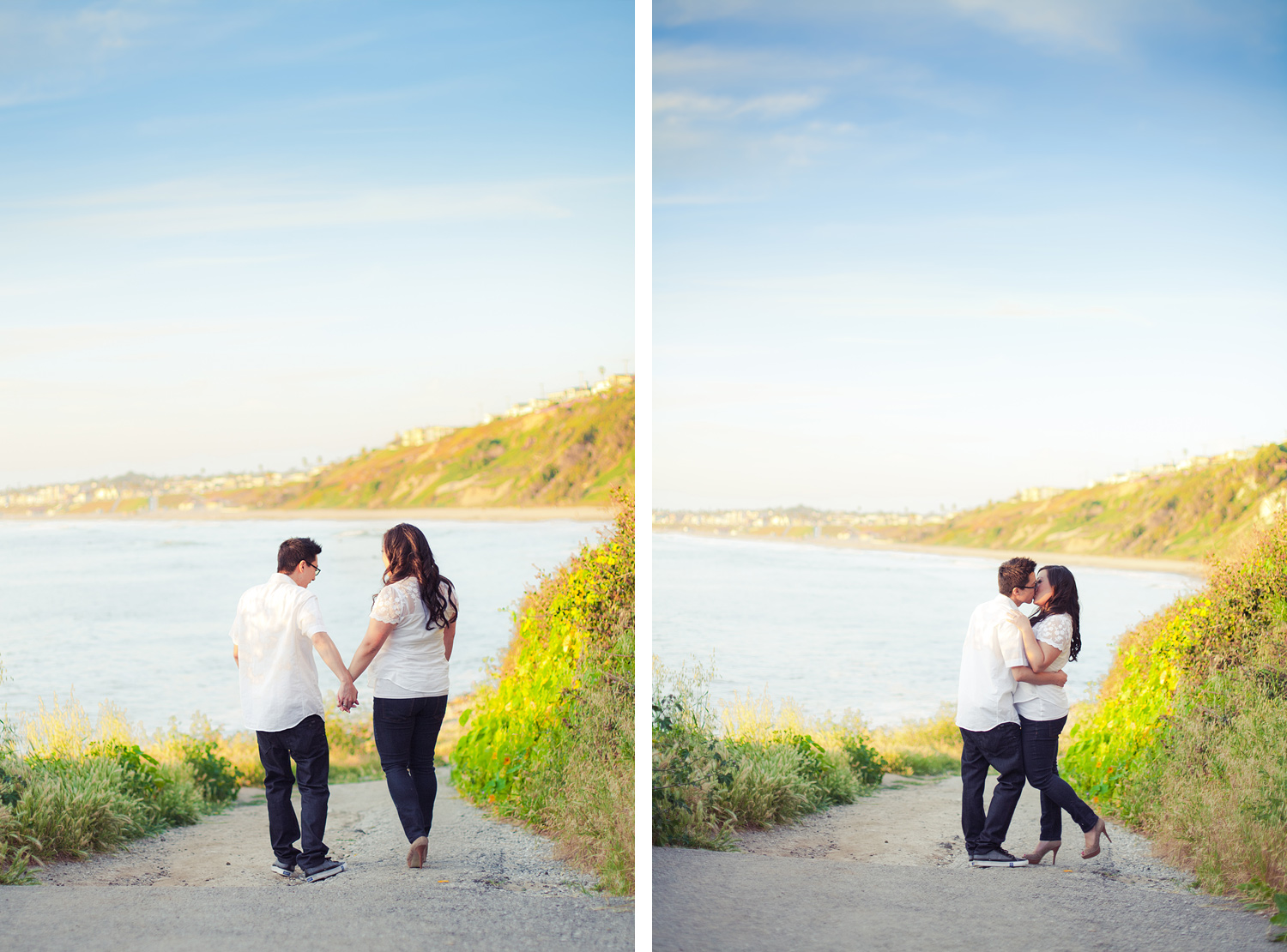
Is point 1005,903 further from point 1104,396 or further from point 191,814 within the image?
point 191,814

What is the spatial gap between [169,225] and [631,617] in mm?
2722

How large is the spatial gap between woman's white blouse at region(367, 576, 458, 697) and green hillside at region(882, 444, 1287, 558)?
2501 millimetres

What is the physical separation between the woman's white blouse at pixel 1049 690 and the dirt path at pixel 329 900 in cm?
166

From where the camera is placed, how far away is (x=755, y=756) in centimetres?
416

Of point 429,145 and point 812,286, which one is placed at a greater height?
point 429,145

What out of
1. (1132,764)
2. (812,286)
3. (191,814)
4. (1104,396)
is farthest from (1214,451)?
(191,814)

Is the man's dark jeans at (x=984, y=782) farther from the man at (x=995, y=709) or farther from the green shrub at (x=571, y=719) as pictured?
the green shrub at (x=571, y=719)

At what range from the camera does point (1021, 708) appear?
3.67 m

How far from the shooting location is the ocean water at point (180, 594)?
13.8ft

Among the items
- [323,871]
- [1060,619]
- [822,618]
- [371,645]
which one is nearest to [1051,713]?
[1060,619]

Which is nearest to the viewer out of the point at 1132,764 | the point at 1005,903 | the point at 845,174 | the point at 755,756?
the point at 1005,903

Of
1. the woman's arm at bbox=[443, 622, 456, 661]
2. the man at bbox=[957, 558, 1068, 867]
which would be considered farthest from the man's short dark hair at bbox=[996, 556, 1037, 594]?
the woman's arm at bbox=[443, 622, 456, 661]

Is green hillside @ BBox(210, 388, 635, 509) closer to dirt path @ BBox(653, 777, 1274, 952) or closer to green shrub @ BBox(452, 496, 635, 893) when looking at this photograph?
green shrub @ BBox(452, 496, 635, 893)

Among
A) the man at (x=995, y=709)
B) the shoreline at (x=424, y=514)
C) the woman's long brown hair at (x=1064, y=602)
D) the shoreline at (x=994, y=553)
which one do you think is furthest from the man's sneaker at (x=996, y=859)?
the shoreline at (x=424, y=514)
